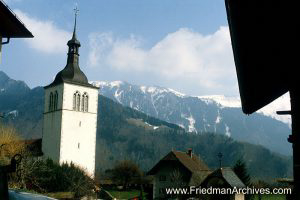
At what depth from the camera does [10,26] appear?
16750 millimetres

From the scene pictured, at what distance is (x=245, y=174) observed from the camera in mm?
57219

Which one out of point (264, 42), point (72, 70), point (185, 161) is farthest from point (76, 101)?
point (264, 42)

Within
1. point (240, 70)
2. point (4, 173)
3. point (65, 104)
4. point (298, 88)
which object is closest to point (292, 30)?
point (240, 70)

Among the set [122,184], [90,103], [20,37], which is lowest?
[122,184]

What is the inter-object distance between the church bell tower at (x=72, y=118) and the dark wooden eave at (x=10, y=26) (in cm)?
4586

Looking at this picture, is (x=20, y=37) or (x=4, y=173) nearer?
(x=4, y=173)

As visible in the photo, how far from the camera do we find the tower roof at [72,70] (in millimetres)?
65062

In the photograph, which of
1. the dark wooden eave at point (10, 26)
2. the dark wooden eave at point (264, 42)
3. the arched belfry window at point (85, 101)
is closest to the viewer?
the dark wooden eave at point (264, 42)

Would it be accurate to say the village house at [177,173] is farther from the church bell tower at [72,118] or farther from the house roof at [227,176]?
the church bell tower at [72,118]

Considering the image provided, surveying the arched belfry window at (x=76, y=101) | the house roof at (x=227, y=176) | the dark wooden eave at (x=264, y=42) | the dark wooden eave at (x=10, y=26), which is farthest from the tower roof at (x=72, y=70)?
the dark wooden eave at (x=264, y=42)

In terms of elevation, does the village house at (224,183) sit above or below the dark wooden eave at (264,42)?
below

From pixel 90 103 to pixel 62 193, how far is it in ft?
81.6

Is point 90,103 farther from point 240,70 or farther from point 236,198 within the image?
point 240,70

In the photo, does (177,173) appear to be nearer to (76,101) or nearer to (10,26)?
(76,101)
